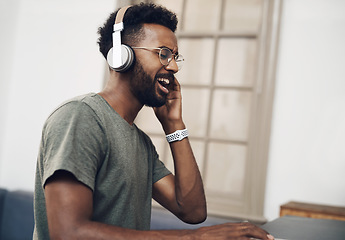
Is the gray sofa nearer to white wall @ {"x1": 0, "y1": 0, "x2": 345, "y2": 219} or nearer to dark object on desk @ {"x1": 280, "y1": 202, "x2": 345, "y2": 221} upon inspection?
white wall @ {"x1": 0, "y1": 0, "x2": 345, "y2": 219}

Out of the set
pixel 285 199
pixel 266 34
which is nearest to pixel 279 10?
pixel 266 34

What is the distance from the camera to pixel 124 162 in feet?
3.72

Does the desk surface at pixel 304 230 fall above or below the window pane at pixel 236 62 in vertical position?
below

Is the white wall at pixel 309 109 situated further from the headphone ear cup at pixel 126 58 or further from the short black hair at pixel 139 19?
the headphone ear cup at pixel 126 58

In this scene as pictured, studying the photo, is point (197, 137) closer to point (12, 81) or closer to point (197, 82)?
point (197, 82)

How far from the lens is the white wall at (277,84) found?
8.41 feet

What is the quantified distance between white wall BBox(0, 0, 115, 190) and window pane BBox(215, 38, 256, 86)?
93 cm

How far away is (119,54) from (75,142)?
38cm

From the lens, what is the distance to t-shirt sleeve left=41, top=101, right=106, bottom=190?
3.04 ft

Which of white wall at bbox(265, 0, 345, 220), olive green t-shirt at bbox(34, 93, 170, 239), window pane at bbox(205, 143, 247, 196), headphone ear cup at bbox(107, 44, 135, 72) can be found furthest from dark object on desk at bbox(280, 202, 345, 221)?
headphone ear cup at bbox(107, 44, 135, 72)

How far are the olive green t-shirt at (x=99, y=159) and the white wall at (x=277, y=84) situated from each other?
1577mm

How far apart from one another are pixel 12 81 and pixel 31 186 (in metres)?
0.89

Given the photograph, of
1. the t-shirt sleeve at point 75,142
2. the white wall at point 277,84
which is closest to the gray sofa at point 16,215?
the white wall at point 277,84

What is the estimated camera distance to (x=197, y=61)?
2.98 meters
